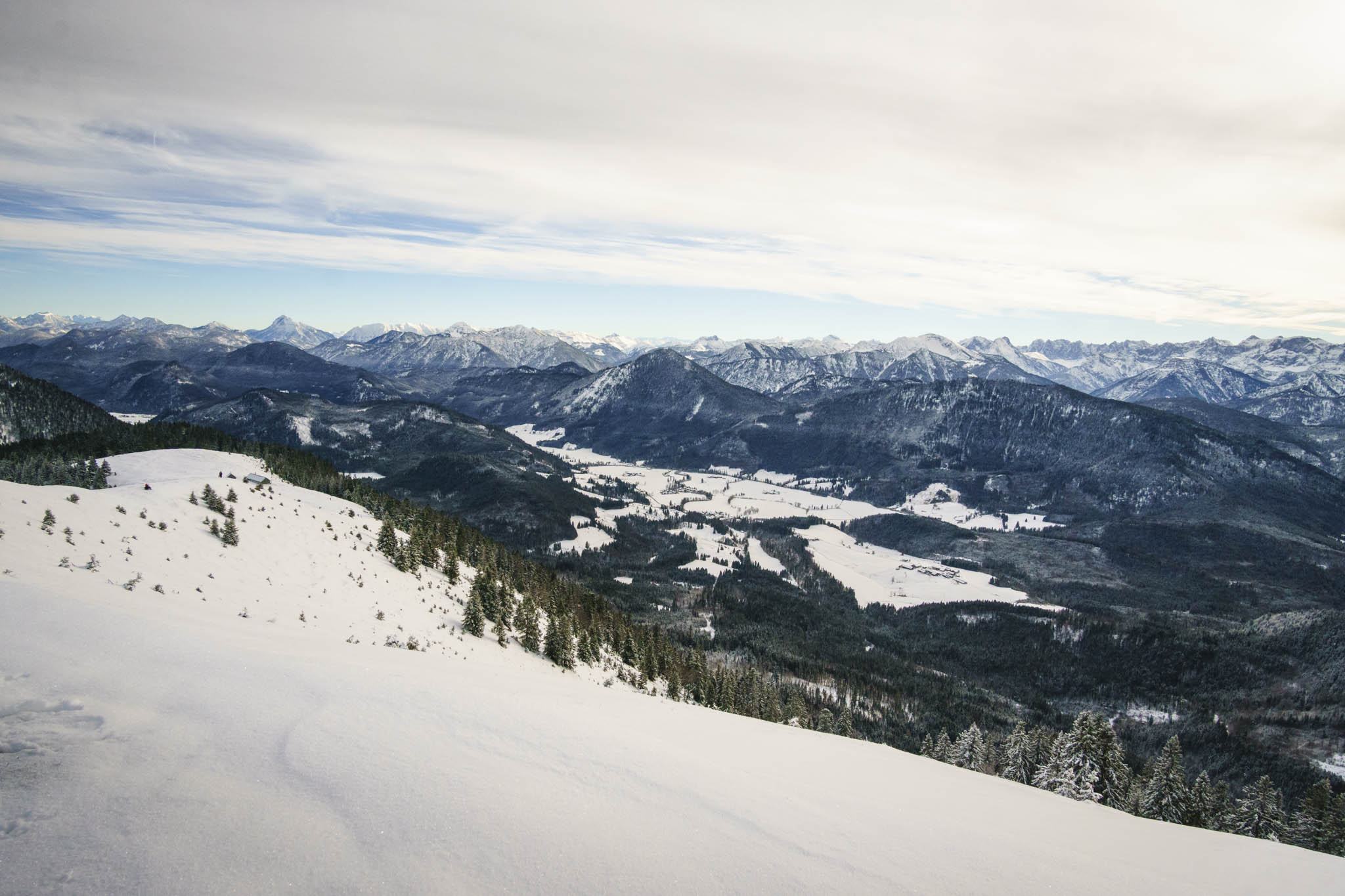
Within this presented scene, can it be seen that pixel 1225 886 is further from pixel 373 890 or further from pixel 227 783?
pixel 227 783

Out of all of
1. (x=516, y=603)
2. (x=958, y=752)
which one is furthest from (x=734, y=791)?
(x=958, y=752)

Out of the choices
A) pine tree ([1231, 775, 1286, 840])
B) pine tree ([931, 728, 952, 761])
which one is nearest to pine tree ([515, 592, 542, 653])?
pine tree ([931, 728, 952, 761])

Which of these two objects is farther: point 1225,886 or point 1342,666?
point 1342,666

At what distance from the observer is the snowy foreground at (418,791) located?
9438mm

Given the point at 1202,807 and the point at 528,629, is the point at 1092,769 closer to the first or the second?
the point at 1202,807

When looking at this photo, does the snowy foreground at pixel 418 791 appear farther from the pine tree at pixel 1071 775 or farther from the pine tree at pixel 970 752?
the pine tree at pixel 970 752

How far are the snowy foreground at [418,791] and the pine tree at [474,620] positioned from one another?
1759cm

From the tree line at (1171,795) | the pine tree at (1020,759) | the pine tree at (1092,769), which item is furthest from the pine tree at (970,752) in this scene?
the pine tree at (1092,769)

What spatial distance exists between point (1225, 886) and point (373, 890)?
24.7 m

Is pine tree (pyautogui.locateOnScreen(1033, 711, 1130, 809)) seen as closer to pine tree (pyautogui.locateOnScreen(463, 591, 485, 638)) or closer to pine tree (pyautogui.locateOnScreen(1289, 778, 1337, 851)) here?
pine tree (pyautogui.locateOnScreen(1289, 778, 1337, 851))

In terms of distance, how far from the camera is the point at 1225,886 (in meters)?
18.4

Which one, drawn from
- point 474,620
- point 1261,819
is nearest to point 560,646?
point 474,620

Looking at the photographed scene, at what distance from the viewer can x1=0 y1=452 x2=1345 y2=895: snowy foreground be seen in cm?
944

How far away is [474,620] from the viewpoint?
157 feet
